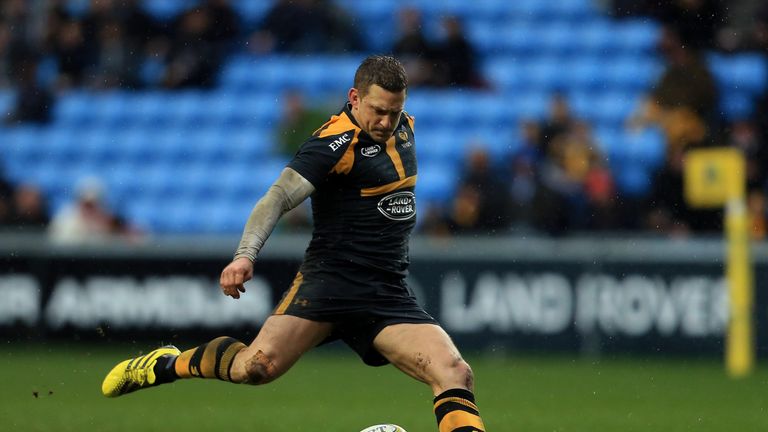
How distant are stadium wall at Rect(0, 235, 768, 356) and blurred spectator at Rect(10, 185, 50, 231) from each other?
205 centimetres

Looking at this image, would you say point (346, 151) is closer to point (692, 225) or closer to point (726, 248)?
point (726, 248)

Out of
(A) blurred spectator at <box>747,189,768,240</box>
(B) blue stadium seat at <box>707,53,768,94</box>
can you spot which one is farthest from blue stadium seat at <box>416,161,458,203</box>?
(A) blurred spectator at <box>747,189,768,240</box>

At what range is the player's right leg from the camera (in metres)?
6.76

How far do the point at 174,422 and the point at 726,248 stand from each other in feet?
23.4

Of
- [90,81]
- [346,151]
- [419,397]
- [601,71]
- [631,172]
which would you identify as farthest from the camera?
[90,81]

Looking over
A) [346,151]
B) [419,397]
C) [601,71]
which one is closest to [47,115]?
[601,71]

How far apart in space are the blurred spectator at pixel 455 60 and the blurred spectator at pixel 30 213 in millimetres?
5300

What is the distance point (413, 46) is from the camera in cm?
1752

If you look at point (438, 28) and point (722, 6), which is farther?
point (438, 28)

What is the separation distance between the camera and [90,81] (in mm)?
21172

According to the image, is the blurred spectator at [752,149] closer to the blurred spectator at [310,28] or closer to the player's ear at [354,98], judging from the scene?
the blurred spectator at [310,28]

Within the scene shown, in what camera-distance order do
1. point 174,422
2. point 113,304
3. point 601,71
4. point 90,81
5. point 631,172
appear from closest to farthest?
point 174,422
point 113,304
point 631,172
point 601,71
point 90,81

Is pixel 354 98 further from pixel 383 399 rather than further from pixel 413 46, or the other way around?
pixel 413 46

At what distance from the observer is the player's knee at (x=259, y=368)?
674 cm
